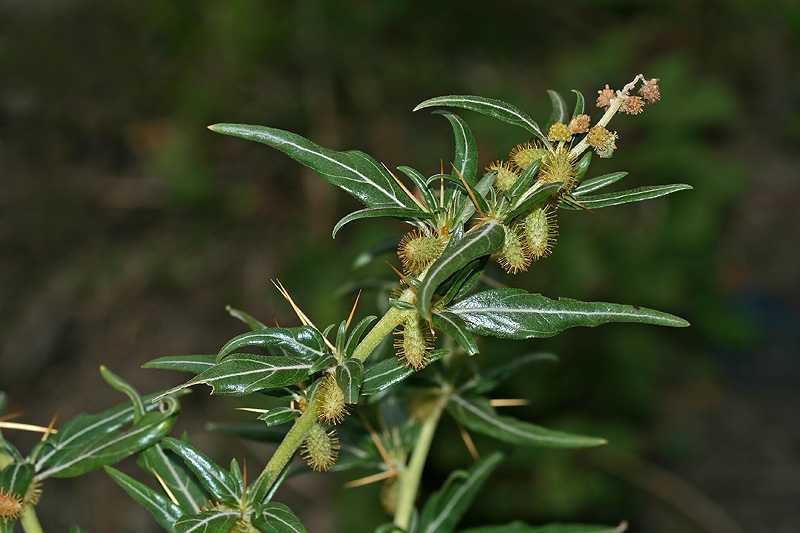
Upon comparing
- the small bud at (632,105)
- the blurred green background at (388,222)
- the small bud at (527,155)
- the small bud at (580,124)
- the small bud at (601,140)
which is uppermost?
the small bud at (632,105)

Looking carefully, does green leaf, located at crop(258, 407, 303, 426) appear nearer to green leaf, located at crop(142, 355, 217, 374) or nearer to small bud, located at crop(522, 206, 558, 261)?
green leaf, located at crop(142, 355, 217, 374)

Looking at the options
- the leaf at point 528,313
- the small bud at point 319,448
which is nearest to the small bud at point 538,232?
the leaf at point 528,313

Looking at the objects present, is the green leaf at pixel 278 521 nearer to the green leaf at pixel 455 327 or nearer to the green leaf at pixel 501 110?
the green leaf at pixel 455 327

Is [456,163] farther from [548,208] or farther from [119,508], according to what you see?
[119,508]

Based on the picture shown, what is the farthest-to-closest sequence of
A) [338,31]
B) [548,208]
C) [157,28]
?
[157,28], [338,31], [548,208]

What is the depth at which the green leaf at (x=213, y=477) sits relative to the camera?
1.59 metres

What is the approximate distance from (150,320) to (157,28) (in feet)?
12.1

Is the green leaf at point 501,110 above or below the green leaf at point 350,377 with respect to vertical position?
above

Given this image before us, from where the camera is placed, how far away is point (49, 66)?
902cm

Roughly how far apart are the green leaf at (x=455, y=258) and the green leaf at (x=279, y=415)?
1.45ft

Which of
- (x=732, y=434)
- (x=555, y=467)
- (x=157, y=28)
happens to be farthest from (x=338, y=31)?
(x=732, y=434)

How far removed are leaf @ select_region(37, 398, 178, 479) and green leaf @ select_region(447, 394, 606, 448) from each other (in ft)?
2.99

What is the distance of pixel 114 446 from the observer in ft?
5.94

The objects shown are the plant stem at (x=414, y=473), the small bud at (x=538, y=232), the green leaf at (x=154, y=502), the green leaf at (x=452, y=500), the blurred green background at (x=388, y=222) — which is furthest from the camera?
the blurred green background at (x=388, y=222)
